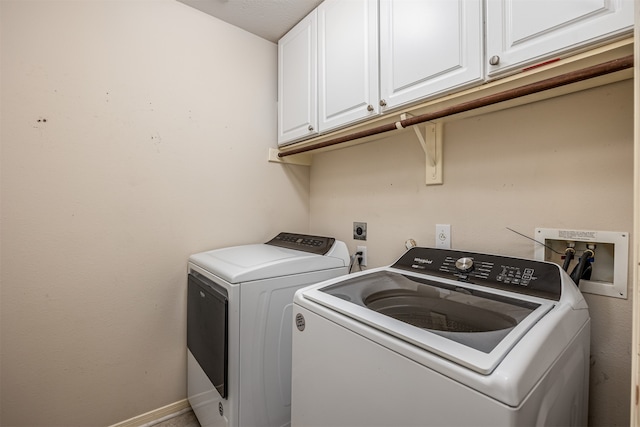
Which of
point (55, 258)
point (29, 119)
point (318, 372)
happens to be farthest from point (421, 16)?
point (55, 258)

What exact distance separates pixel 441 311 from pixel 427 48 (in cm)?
98

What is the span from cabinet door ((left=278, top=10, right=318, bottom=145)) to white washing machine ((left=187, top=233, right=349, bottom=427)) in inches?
30.9

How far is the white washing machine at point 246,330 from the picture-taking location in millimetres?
1240

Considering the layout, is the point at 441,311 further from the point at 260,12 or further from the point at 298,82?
the point at 260,12

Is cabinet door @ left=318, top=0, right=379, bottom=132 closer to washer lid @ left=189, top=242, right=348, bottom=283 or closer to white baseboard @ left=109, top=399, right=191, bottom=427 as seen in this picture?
washer lid @ left=189, top=242, right=348, bottom=283

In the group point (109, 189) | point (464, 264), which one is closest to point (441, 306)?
point (464, 264)

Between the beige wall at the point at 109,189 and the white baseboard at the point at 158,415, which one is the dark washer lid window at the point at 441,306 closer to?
the beige wall at the point at 109,189

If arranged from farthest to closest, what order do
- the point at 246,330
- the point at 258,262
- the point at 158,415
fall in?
the point at 158,415, the point at 258,262, the point at 246,330

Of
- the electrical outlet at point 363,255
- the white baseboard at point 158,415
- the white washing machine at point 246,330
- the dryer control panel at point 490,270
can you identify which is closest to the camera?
the dryer control panel at point 490,270

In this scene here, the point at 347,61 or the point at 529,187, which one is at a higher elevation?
the point at 347,61

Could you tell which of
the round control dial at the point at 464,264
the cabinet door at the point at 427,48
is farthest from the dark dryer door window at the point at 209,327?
the cabinet door at the point at 427,48

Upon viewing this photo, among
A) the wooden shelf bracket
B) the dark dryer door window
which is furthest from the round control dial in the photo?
the dark dryer door window

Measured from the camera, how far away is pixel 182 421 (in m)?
1.62

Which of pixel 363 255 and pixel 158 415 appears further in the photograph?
pixel 363 255
